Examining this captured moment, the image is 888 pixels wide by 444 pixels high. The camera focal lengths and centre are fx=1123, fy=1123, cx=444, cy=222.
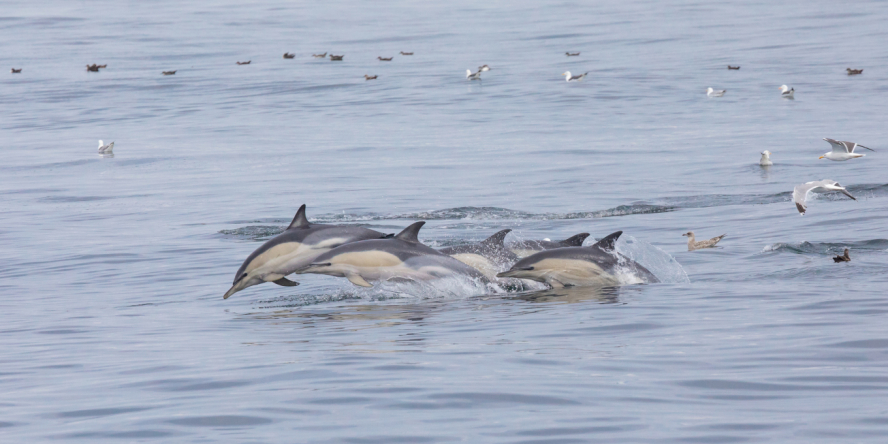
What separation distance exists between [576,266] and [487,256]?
3.81 ft

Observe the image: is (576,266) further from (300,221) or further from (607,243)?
(300,221)

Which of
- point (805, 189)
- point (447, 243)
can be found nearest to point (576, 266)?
point (447, 243)

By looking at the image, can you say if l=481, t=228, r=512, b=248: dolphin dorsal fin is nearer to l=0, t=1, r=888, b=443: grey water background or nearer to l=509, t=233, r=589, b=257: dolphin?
l=509, t=233, r=589, b=257: dolphin

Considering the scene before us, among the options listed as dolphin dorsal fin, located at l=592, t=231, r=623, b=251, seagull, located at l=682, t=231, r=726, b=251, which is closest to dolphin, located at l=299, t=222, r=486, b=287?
dolphin dorsal fin, located at l=592, t=231, r=623, b=251

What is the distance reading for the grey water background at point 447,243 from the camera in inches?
291

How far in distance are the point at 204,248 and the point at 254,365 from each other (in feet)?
32.9

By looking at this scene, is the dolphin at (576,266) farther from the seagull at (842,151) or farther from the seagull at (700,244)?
the seagull at (842,151)

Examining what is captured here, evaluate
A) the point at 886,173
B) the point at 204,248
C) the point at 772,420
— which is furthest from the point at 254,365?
the point at 886,173

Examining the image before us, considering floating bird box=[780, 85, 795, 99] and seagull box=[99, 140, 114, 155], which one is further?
floating bird box=[780, 85, 795, 99]

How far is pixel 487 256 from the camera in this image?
14281 millimetres

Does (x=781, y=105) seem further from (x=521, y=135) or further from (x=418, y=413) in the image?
(x=418, y=413)

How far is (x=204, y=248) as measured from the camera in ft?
61.7

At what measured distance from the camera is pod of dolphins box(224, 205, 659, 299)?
13.3 metres

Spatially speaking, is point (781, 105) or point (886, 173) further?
point (781, 105)
